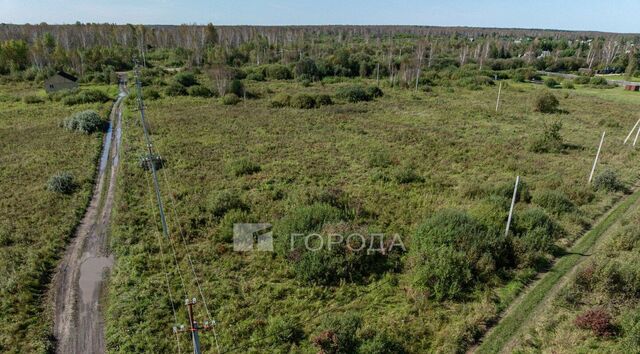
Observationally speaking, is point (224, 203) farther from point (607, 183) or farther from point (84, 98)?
point (84, 98)

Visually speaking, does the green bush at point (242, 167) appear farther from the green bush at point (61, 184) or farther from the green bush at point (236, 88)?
the green bush at point (236, 88)

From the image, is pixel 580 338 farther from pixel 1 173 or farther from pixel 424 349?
pixel 1 173

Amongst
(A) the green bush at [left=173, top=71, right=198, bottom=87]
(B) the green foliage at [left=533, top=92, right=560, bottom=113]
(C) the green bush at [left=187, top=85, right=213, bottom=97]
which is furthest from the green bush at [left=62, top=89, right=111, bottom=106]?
(B) the green foliage at [left=533, top=92, right=560, bottom=113]

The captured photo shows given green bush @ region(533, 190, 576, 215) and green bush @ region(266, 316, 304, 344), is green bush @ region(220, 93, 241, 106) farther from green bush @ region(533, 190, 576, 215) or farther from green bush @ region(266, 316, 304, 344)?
green bush @ region(266, 316, 304, 344)

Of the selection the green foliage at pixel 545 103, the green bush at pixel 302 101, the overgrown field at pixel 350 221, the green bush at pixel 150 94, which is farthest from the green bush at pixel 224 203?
the green foliage at pixel 545 103

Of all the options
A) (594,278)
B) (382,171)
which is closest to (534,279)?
(594,278)
